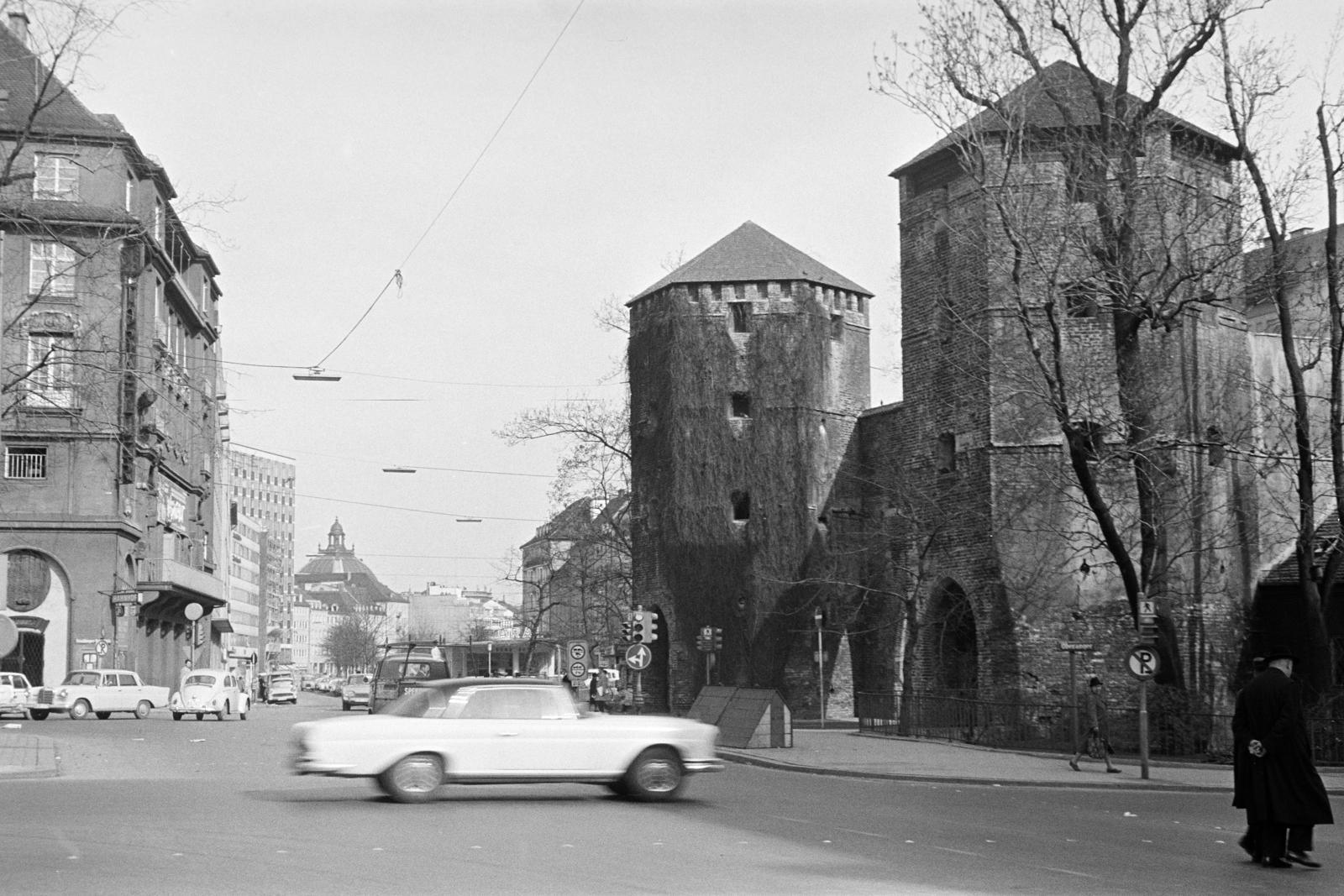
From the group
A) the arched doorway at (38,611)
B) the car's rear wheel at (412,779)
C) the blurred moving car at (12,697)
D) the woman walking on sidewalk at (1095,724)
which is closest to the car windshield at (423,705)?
the car's rear wheel at (412,779)

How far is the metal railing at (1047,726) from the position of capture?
95.6 ft

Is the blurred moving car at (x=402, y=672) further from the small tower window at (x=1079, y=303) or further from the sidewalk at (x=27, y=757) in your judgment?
the small tower window at (x=1079, y=303)

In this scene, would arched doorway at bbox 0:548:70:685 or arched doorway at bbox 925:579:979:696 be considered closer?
arched doorway at bbox 925:579:979:696

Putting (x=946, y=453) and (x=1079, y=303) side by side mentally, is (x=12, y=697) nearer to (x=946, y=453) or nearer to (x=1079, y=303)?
(x=946, y=453)

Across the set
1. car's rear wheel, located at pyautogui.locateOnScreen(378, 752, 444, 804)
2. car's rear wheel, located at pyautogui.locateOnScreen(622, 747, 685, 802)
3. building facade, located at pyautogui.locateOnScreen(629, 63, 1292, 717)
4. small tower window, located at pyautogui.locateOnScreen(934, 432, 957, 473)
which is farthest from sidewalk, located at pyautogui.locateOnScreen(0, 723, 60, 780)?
small tower window, located at pyautogui.locateOnScreen(934, 432, 957, 473)

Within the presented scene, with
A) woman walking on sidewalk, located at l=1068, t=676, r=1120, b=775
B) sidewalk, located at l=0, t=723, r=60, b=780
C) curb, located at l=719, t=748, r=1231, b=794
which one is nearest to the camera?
sidewalk, located at l=0, t=723, r=60, b=780

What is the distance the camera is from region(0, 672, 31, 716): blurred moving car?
45.6 metres

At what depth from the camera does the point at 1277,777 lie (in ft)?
42.0

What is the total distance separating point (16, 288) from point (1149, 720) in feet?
130

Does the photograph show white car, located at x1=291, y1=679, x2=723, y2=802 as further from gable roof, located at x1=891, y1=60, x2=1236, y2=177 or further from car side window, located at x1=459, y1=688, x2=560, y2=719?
gable roof, located at x1=891, y1=60, x2=1236, y2=177

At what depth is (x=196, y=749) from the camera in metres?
28.4

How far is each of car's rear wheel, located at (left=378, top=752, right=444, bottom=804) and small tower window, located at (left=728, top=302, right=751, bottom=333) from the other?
42.7 meters

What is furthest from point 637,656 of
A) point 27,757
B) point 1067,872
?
point 1067,872

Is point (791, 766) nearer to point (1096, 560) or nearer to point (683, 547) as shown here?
point (1096, 560)
